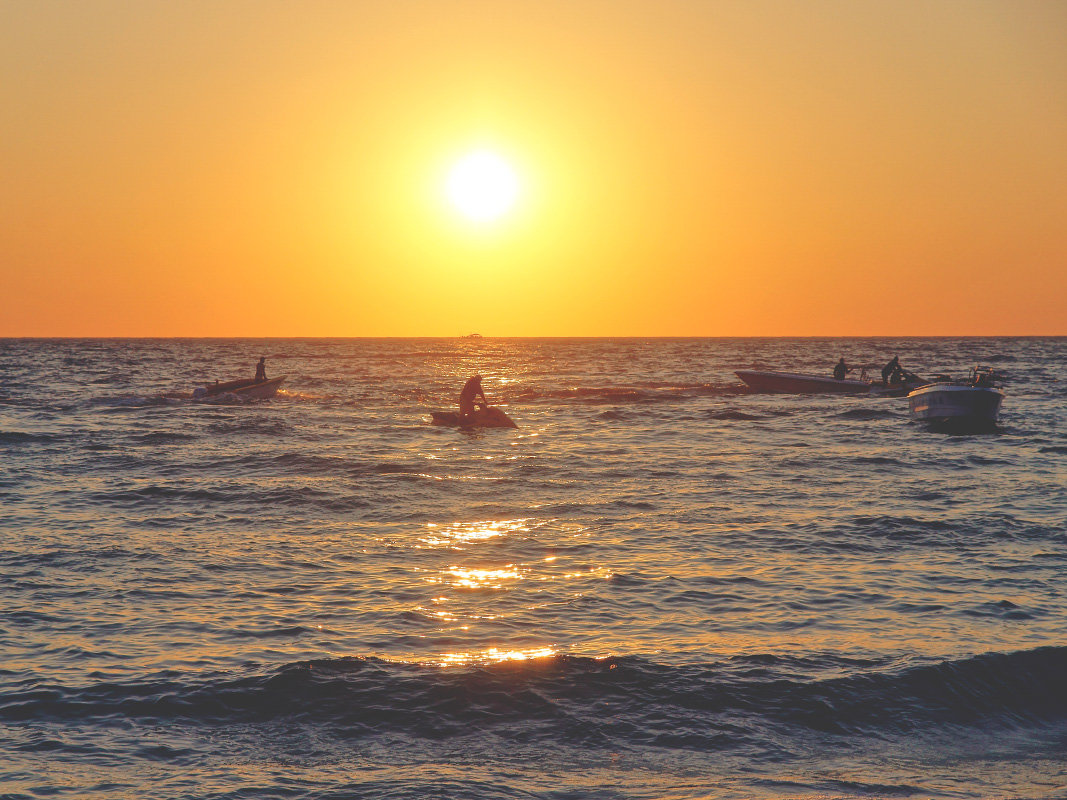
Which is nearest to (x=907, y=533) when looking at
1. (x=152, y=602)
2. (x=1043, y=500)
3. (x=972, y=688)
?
(x=1043, y=500)

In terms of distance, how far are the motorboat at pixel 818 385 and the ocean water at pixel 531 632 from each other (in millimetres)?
26784

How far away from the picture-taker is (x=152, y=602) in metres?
12.2

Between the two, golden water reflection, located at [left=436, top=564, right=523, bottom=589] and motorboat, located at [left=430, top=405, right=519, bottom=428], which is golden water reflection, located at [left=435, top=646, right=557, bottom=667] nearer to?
golden water reflection, located at [left=436, top=564, right=523, bottom=589]

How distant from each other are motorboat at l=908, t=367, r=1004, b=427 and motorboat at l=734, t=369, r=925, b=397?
1128 centimetres

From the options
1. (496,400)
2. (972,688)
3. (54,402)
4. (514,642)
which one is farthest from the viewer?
(496,400)

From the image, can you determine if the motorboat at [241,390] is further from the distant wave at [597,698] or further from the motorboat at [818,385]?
the distant wave at [597,698]

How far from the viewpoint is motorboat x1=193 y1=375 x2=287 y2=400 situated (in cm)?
4966

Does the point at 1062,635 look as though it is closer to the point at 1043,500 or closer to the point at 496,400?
the point at 1043,500

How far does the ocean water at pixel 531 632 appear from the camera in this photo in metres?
7.66

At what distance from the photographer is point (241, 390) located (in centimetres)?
5000

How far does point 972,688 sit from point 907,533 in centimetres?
791

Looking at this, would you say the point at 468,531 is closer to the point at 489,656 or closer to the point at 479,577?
the point at 479,577

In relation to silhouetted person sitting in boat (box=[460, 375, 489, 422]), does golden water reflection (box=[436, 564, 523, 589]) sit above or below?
below

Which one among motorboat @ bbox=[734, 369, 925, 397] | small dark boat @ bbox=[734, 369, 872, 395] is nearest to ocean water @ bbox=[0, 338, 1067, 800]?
motorboat @ bbox=[734, 369, 925, 397]
